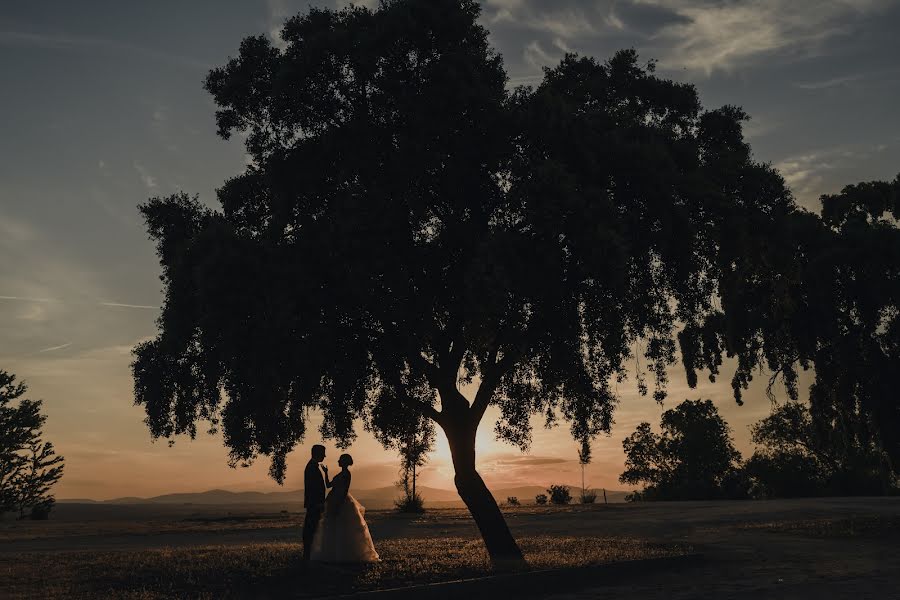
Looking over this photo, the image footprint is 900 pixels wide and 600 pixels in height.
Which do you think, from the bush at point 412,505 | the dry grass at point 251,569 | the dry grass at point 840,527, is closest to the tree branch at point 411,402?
the dry grass at point 251,569

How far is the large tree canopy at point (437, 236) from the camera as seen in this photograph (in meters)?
14.6

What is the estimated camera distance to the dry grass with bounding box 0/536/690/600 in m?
12.7

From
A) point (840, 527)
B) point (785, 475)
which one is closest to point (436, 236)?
point (840, 527)

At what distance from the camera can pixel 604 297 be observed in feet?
52.2

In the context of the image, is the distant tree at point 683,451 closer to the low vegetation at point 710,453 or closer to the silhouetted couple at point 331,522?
the low vegetation at point 710,453

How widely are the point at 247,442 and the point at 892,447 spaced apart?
19329 millimetres

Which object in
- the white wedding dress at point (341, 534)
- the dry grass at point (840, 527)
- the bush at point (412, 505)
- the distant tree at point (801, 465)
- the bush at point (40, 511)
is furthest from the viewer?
the distant tree at point (801, 465)

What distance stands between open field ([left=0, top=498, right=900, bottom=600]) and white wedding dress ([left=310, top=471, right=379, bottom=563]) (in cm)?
57

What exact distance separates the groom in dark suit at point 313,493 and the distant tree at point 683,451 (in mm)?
60341

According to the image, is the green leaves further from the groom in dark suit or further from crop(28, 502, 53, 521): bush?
crop(28, 502, 53, 521): bush

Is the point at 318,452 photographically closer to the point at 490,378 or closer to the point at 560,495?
the point at 490,378

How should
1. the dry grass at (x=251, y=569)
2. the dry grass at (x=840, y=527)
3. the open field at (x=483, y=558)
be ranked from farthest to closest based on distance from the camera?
the dry grass at (x=840, y=527) < the open field at (x=483, y=558) < the dry grass at (x=251, y=569)

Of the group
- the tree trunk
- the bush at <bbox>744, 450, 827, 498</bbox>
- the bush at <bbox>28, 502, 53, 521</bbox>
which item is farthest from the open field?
the bush at <bbox>744, 450, 827, 498</bbox>

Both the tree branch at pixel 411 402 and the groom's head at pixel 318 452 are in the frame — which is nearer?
the groom's head at pixel 318 452
